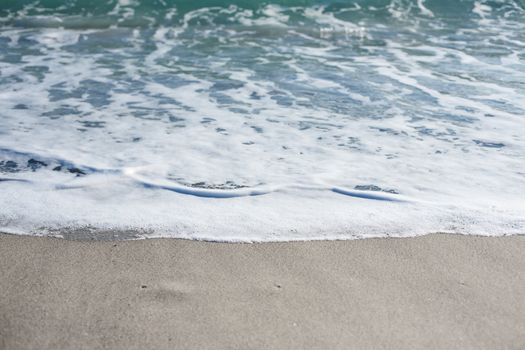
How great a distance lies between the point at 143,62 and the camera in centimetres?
618

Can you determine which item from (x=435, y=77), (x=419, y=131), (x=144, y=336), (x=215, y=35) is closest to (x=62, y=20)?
(x=215, y=35)

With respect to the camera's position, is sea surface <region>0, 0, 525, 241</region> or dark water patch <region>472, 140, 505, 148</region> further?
dark water patch <region>472, 140, 505, 148</region>

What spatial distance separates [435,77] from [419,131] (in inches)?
67.5

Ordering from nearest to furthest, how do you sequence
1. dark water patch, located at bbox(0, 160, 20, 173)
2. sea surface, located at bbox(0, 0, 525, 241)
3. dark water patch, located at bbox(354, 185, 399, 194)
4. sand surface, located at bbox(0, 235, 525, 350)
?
sand surface, located at bbox(0, 235, 525, 350)
sea surface, located at bbox(0, 0, 525, 241)
dark water patch, located at bbox(354, 185, 399, 194)
dark water patch, located at bbox(0, 160, 20, 173)

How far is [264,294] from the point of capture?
206 centimetres

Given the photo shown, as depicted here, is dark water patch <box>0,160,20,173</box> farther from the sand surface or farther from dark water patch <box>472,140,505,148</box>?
dark water patch <box>472,140,505,148</box>

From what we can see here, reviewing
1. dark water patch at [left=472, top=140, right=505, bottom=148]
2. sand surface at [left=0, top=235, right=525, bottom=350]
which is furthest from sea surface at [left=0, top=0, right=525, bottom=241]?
sand surface at [left=0, top=235, right=525, bottom=350]

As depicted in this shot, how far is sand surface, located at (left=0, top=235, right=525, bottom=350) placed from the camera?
1815mm

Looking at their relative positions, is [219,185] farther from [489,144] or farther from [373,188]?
[489,144]

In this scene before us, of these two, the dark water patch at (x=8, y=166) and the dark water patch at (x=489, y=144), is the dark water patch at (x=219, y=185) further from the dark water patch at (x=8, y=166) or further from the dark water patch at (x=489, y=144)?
the dark water patch at (x=489, y=144)

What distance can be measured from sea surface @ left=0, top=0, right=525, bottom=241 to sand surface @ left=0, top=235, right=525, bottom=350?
0.14 m

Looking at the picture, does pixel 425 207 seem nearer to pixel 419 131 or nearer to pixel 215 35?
pixel 419 131

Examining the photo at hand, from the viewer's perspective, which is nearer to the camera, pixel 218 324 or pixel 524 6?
pixel 218 324

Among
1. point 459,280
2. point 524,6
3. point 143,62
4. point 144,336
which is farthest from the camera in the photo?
point 524,6
